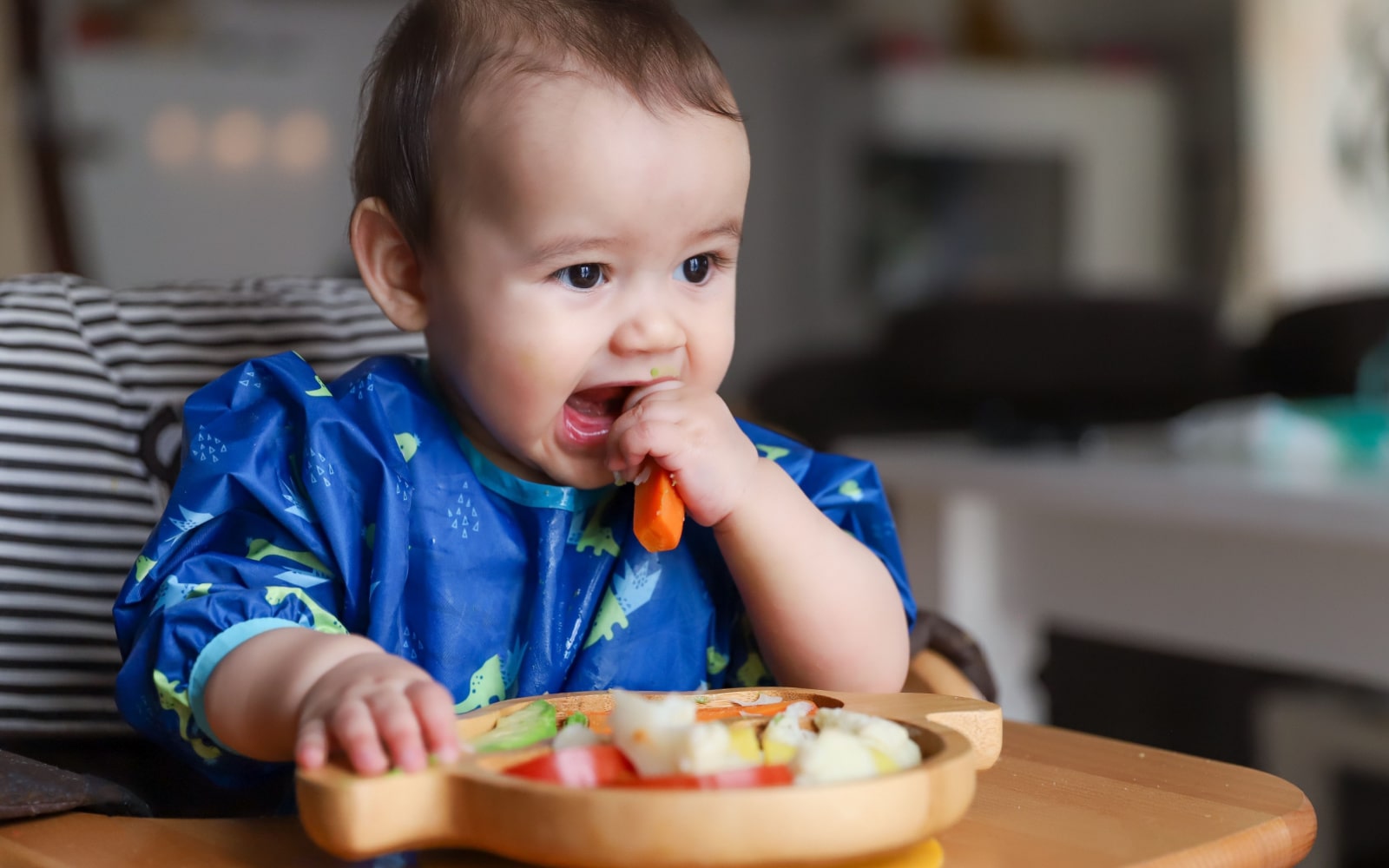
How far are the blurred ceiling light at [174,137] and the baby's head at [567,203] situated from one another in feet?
12.4

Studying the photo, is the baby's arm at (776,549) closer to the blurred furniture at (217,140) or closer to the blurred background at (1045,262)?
the blurred background at (1045,262)

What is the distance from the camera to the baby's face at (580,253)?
2.16ft

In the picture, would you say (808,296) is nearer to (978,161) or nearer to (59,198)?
(978,161)

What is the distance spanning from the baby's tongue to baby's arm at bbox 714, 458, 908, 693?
0.08 meters

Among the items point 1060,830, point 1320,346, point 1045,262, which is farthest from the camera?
point 1045,262

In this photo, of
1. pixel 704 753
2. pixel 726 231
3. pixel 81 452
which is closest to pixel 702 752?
pixel 704 753

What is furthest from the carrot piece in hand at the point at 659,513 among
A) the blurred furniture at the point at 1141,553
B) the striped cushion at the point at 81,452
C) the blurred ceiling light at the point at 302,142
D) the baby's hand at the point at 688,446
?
the blurred ceiling light at the point at 302,142

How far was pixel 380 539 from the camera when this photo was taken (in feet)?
2.29

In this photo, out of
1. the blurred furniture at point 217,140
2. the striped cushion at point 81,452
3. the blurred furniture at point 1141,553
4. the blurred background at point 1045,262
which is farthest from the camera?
the blurred furniture at point 217,140

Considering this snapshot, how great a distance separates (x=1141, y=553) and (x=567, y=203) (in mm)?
1170

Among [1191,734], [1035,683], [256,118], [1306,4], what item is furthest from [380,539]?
[1306,4]

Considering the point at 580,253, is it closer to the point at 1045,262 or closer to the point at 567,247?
the point at 567,247

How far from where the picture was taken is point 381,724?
486mm

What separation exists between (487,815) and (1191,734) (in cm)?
191
